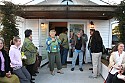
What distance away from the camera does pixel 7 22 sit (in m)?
7.93

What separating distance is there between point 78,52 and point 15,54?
4.43 metres

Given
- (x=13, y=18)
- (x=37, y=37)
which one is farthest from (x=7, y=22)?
(x=37, y=37)

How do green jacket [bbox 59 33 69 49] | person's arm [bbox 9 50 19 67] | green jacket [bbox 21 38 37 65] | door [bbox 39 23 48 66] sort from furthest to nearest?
door [bbox 39 23 48 66], green jacket [bbox 59 33 69 49], green jacket [bbox 21 38 37 65], person's arm [bbox 9 50 19 67]

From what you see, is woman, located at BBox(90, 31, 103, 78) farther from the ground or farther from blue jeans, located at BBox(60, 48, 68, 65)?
blue jeans, located at BBox(60, 48, 68, 65)

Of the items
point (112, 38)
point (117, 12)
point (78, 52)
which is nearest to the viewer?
point (117, 12)

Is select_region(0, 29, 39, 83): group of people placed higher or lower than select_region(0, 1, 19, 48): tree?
lower

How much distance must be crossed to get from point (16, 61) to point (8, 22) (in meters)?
2.42

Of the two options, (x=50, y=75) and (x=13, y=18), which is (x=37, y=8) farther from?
(x=50, y=75)

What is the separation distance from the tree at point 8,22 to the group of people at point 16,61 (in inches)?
36.0

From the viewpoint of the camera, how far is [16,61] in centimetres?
588

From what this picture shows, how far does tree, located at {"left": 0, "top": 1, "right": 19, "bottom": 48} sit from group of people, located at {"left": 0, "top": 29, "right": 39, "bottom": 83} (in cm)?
91

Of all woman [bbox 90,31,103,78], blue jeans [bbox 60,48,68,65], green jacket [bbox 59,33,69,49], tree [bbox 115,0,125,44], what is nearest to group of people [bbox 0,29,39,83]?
woman [bbox 90,31,103,78]

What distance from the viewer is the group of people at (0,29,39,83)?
17.0 feet

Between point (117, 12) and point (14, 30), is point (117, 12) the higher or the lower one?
the higher one
